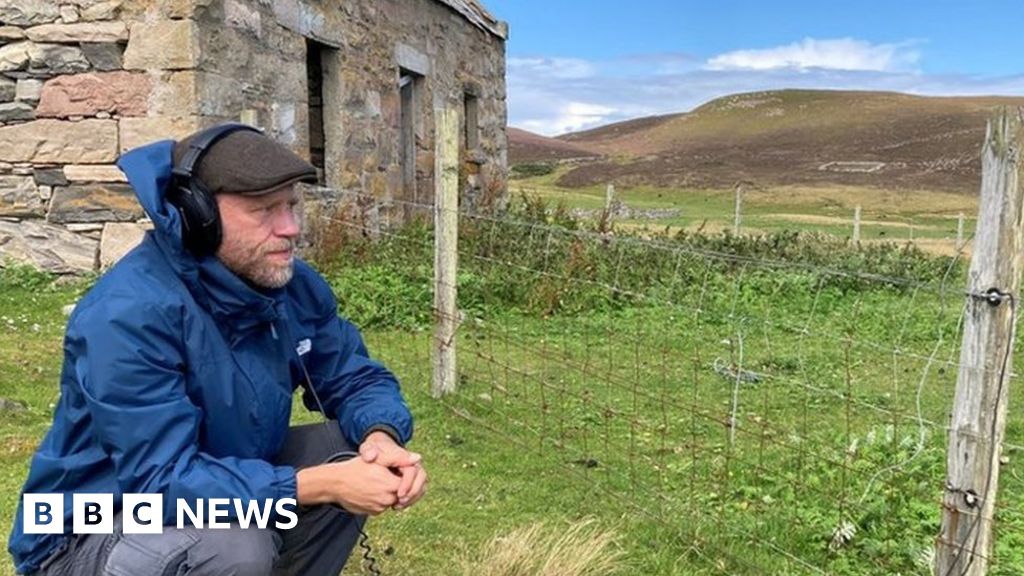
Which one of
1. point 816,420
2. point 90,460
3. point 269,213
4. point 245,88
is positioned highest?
point 245,88

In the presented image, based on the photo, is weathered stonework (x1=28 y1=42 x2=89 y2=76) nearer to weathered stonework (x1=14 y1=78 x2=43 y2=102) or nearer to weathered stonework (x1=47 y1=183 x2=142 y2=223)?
weathered stonework (x1=14 y1=78 x2=43 y2=102)

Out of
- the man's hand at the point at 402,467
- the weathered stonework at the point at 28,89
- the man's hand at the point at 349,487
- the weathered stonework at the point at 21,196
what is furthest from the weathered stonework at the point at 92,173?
the man's hand at the point at 349,487

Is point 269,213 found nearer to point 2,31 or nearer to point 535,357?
point 535,357

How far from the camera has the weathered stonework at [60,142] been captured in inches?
325

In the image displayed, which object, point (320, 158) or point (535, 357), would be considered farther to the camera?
point (320, 158)

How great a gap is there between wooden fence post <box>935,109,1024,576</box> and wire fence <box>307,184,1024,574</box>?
15 centimetres

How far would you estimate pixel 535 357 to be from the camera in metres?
7.78

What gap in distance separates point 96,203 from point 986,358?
7.29 m

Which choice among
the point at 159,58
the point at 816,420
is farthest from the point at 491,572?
the point at 159,58

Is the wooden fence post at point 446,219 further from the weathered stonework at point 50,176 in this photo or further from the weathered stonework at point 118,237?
the weathered stonework at point 50,176

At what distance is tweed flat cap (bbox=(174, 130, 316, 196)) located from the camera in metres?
2.56

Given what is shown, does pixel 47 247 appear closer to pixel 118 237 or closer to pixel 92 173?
pixel 118 237

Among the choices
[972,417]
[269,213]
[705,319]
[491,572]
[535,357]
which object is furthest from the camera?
[705,319]

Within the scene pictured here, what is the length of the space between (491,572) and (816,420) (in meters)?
3.51
